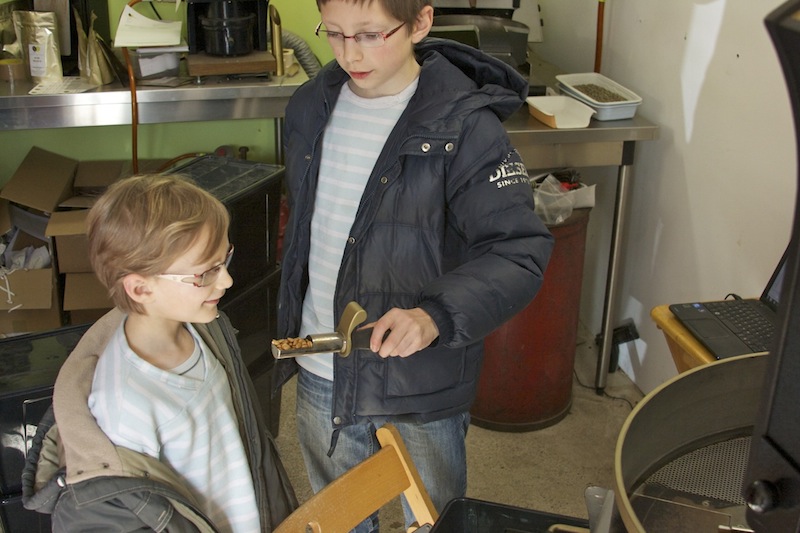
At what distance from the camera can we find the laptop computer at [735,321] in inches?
64.4

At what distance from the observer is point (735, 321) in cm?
172

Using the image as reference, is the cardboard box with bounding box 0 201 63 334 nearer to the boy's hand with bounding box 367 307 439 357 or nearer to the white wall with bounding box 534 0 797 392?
the boy's hand with bounding box 367 307 439 357

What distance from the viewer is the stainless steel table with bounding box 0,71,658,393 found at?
2.35m

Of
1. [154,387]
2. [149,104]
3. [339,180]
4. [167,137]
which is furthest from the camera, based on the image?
[167,137]

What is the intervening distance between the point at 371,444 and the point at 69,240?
1278 mm

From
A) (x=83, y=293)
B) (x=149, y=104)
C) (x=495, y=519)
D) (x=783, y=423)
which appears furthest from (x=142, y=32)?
(x=783, y=423)

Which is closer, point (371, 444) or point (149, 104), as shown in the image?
point (371, 444)

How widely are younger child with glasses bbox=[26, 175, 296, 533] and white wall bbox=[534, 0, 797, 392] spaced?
1.35m

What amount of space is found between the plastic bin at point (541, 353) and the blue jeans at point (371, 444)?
3.13 ft

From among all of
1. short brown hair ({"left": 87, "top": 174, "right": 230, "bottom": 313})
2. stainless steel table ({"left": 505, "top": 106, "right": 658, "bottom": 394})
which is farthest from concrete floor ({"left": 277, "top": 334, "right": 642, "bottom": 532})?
short brown hair ({"left": 87, "top": 174, "right": 230, "bottom": 313})

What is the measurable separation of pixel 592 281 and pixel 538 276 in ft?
6.16

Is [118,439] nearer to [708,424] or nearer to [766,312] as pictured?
[708,424]

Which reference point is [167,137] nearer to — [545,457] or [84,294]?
[84,294]

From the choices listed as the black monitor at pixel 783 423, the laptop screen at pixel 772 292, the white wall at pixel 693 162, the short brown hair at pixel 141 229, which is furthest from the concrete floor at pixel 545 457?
the black monitor at pixel 783 423
